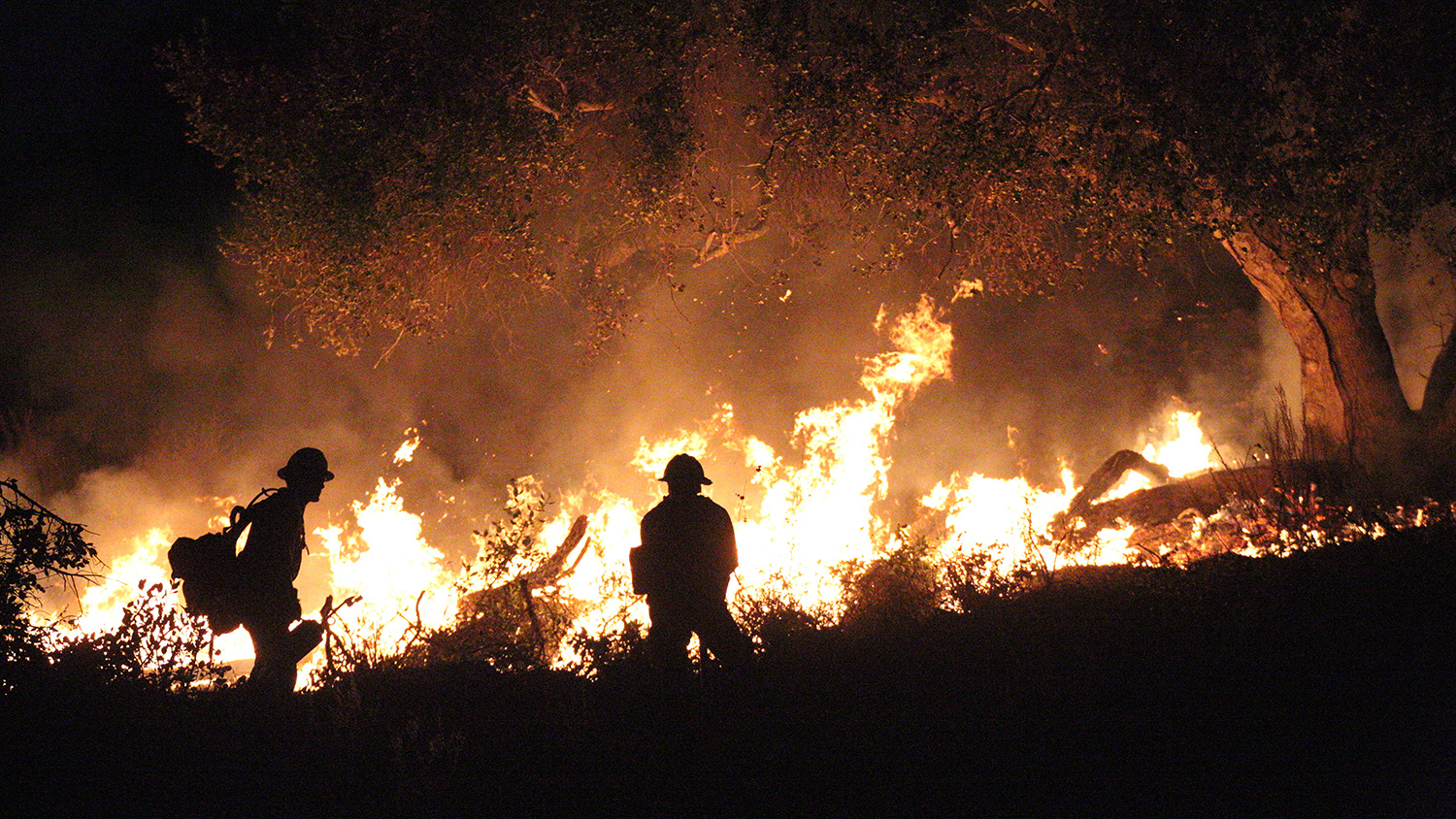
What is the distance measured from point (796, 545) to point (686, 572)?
5441mm

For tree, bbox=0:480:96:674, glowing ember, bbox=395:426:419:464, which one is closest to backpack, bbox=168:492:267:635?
tree, bbox=0:480:96:674

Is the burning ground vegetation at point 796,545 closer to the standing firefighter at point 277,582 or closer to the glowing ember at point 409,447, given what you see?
the glowing ember at point 409,447

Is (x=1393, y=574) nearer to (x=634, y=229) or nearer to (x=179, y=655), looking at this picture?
(x=179, y=655)

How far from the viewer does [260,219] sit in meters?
10.2

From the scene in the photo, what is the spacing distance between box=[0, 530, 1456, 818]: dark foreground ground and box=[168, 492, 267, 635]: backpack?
0.77m

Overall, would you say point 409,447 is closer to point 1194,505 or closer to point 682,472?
point 682,472

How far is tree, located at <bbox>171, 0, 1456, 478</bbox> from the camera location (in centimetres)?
766

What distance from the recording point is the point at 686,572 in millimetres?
5629

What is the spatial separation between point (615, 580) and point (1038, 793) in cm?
580

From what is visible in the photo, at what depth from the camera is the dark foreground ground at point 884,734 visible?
3.44 metres

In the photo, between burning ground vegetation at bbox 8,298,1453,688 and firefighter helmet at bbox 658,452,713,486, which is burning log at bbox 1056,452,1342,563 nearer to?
burning ground vegetation at bbox 8,298,1453,688

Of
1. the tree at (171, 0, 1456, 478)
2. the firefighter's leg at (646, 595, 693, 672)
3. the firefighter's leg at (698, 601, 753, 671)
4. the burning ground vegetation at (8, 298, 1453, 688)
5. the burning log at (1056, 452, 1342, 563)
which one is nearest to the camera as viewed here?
the firefighter's leg at (646, 595, 693, 672)

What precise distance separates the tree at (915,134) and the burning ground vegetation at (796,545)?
255cm

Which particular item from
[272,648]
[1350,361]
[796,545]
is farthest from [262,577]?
[1350,361]
